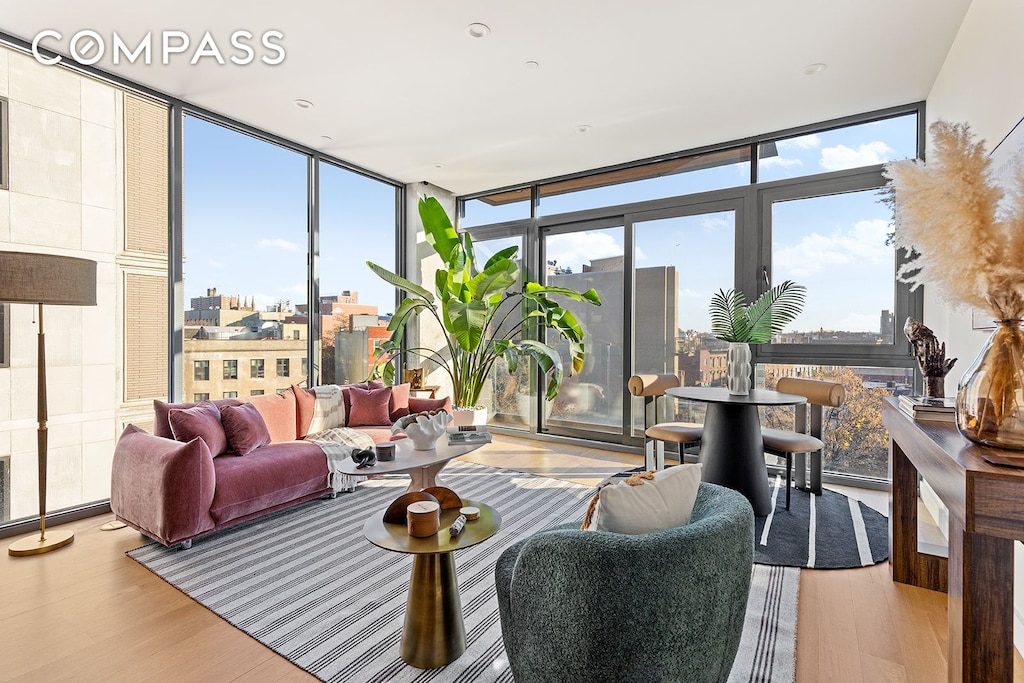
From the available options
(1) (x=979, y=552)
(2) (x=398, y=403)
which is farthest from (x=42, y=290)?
(1) (x=979, y=552)

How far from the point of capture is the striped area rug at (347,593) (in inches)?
69.5

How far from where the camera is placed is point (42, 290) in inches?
101

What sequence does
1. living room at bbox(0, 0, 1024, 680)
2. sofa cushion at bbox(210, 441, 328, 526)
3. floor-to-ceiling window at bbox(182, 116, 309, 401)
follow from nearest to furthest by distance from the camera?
living room at bbox(0, 0, 1024, 680) → sofa cushion at bbox(210, 441, 328, 526) → floor-to-ceiling window at bbox(182, 116, 309, 401)

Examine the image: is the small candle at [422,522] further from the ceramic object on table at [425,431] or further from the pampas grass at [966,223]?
the pampas grass at [966,223]

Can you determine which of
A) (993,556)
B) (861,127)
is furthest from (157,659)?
(861,127)

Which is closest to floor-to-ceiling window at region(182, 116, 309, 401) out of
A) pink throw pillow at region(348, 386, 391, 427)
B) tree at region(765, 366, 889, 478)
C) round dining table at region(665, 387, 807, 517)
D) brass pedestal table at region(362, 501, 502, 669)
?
pink throw pillow at region(348, 386, 391, 427)

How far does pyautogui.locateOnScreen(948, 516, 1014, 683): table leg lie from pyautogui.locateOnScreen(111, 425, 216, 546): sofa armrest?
10.1 ft

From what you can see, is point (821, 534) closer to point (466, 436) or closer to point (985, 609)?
point (985, 609)

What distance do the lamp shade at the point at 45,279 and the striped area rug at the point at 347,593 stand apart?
4.59ft

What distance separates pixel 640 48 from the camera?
3020 millimetres

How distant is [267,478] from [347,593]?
1.10m

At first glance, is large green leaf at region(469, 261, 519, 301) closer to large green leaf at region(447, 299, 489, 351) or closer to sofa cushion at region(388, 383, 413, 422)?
large green leaf at region(447, 299, 489, 351)

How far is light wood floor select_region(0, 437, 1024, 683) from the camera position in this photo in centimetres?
173

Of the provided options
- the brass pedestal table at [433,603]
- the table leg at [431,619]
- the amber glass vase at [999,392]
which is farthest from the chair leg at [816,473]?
the table leg at [431,619]
